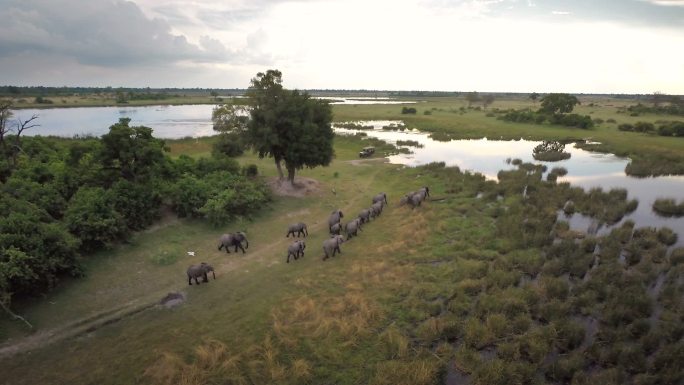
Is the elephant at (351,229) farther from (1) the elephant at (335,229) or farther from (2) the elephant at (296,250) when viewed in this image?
(2) the elephant at (296,250)

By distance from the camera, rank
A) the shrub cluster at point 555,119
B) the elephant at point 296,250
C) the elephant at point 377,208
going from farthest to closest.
Result: the shrub cluster at point 555,119 → the elephant at point 377,208 → the elephant at point 296,250

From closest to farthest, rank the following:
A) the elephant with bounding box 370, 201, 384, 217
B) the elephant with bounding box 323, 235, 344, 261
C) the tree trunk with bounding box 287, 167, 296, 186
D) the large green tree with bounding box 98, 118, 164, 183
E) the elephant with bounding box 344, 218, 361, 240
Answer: the elephant with bounding box 323, 235, 344, 261 < the elephant with bounding box 344, 218, 361, 240 < the large green tree with bounding box 98, 118, 164, 183 < the elephant with bounding box 370, 201, 384, 217 < the tree trunk with bounding box 287, 167, 296, 186

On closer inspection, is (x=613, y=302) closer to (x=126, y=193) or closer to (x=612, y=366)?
(x=612, y=366)

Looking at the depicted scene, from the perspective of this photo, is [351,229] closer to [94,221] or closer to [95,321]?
[95,321]

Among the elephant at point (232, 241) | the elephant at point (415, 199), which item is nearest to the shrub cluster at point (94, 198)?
the elephant at point (232, 241)

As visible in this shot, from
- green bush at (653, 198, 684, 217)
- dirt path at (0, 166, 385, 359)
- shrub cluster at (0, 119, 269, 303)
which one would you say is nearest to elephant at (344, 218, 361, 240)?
dirt path at (0, 166, 385, 359)

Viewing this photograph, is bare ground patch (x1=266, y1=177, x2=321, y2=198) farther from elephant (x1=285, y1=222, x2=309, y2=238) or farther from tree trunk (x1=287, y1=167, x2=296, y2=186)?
elephant (x1=285, y1=222, x2=309, y2=238)
